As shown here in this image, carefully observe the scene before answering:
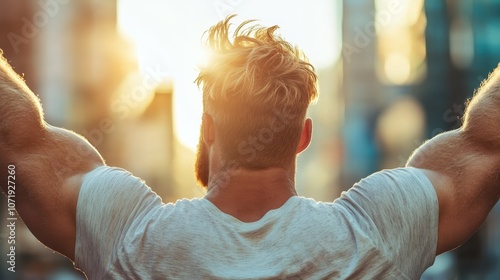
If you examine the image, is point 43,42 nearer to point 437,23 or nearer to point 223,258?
point 437,23

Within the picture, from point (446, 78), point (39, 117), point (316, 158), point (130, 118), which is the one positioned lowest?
point (316, 158)

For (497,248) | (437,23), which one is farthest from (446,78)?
(497,248)

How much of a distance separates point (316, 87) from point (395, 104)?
6968 cm

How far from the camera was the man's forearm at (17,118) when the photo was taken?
405cm

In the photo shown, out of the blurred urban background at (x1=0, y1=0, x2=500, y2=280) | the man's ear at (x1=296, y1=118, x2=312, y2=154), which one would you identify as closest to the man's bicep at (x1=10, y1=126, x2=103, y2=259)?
the man's ear at (x1=296, y1=118, x2=312, y2=154)

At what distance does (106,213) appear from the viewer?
384 centimetres

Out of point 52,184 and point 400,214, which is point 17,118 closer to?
point 52,184

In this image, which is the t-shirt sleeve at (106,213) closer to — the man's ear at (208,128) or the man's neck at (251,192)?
the man's neck at (251,192)

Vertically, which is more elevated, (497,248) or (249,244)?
(249,244)

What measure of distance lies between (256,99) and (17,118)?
1018mm

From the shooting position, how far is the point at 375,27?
86250mm

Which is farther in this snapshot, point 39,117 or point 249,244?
point 39,117

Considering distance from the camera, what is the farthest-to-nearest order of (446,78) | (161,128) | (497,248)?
(161,128) → (446,78) → (497,248)

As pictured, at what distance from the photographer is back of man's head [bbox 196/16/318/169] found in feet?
13.0
